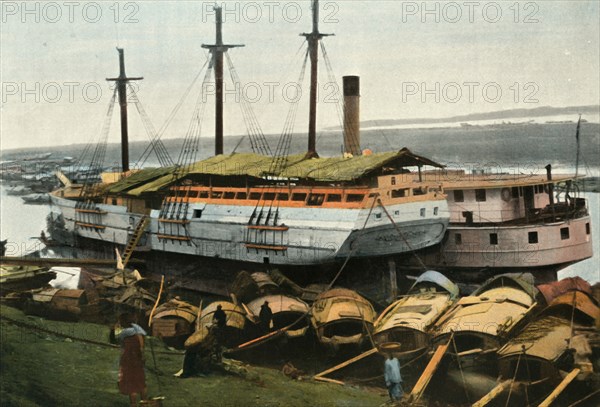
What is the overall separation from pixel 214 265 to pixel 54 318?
160cm

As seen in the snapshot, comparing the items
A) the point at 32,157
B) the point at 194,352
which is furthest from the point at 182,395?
the point at 32,157

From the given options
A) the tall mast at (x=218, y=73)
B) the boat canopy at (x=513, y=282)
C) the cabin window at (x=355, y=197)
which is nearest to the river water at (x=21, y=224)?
the tall mast at (x=218, y=73)

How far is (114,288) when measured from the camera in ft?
23.1

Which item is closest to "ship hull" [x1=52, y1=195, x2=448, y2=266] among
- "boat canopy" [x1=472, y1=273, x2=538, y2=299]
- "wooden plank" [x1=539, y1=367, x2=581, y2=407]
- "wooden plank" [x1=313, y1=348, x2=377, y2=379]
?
"boat canopy" [x1=472, y1=273, x2=538, y2=299]

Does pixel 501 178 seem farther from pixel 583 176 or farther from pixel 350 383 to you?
pixel 350 383

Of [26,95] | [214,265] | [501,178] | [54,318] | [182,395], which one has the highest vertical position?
[26,95]

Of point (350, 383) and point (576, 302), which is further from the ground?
point (576, 302)

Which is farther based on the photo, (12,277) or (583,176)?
(12,277)

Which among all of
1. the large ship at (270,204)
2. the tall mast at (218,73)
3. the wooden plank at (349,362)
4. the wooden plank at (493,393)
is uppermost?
the tall mast at (218,73)

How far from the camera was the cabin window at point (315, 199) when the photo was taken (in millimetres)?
6559

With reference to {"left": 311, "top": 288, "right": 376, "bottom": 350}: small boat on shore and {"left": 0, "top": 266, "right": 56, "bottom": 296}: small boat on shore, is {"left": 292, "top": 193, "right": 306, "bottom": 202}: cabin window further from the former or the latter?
{"left": 0, "top": 266, "right": 56, "bottom": 296}: small boat on shore

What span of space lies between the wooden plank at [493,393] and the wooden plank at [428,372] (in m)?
0.42

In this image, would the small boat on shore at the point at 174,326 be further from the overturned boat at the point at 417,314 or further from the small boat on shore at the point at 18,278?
the overturned boat at the point at 417,314

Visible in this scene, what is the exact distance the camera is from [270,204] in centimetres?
672
